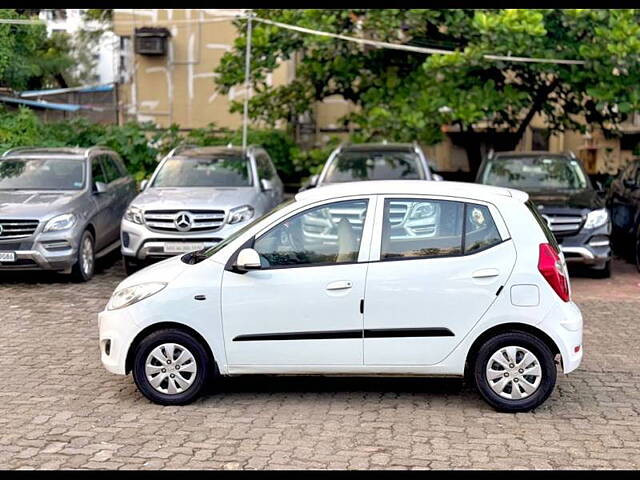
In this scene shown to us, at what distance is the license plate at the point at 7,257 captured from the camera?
38.8 ft

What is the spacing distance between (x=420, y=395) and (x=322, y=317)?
3.68ft

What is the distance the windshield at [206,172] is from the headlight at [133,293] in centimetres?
650

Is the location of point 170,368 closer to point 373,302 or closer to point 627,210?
point 373,302

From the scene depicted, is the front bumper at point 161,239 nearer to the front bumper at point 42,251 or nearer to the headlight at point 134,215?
the headlight at point 134,215

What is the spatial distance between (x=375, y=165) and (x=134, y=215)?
3738 millimetres

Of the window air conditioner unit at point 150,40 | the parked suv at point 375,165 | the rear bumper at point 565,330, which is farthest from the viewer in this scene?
the window air conditioner unit at point 150,40

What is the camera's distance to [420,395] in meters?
7.16

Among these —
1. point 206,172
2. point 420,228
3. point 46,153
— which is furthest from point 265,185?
point 420,228

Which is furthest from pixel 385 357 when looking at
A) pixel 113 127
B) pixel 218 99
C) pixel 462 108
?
pixel 218 99

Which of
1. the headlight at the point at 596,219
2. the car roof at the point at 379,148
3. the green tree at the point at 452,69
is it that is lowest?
the headlight at the point at 596,219

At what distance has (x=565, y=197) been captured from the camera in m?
13.1

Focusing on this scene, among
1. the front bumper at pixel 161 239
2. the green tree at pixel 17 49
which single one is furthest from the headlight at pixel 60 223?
the green tree at pixel 17 49

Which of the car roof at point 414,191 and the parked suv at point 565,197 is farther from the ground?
the car roof at point 414,191

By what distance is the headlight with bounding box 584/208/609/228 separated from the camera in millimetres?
12445
